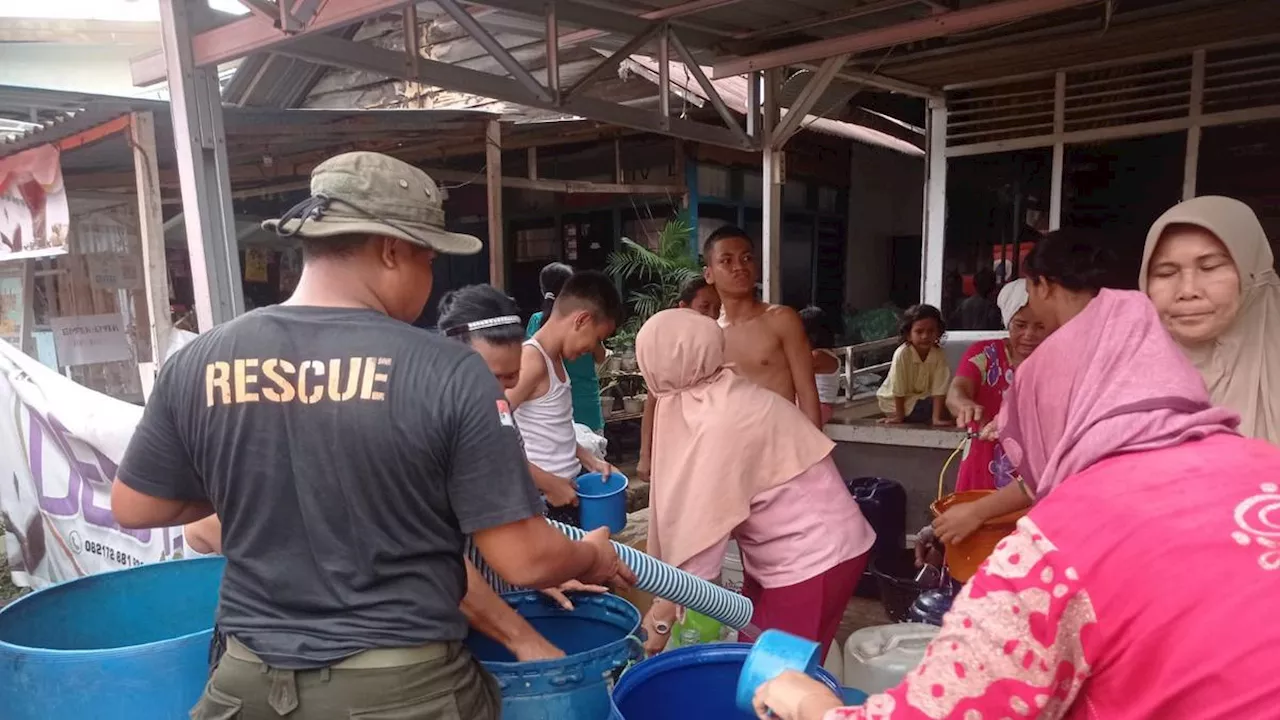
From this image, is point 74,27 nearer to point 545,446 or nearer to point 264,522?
point 545,446

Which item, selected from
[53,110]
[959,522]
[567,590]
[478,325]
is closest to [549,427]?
[478,325]

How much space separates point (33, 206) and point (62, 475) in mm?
2745

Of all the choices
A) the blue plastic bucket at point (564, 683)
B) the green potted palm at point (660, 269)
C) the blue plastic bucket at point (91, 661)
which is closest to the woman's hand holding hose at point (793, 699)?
the blue plastic bucket at point (564, 683)

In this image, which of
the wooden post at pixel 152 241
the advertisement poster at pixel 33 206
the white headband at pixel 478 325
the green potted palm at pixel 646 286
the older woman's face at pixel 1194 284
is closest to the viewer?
the older woman's face at pixel 1194 284

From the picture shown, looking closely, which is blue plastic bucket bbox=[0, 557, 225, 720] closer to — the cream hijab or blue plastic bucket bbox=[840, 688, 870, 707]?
blue plastic bucket bbox=[840, 688, 870, 707]

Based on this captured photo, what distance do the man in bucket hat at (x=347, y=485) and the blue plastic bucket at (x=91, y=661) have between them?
0.31 meters

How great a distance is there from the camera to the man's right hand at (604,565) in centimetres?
150

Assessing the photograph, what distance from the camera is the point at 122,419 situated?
3066 millimetres

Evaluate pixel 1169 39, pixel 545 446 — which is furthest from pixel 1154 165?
pixel 545 446

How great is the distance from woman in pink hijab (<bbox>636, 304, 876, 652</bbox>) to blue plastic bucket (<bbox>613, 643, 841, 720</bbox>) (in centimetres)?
36

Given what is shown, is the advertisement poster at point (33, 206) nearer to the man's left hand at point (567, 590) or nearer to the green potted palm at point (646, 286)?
the green potted palm at point (646, 286)

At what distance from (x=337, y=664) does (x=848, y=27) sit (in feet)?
14.2

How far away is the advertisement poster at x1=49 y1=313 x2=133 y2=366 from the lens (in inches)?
212

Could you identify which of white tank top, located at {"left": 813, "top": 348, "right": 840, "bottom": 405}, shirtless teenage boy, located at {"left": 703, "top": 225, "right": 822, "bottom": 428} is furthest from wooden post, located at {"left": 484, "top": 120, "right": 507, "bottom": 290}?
white tank top, located at {"left": 813, "top": 348, "right": 840, "bottom": 405}
